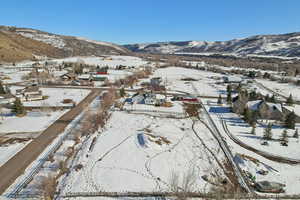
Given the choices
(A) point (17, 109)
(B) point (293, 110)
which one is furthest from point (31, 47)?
(B) point (293, 110)

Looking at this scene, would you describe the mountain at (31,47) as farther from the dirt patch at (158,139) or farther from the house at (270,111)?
the house at (270,111)

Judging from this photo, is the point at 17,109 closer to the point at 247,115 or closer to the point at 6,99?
the point at 6,99

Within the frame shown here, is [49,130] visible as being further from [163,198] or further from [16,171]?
[163,198]

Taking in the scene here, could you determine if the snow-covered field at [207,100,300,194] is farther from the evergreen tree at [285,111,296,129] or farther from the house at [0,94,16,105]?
the house at [0,94,16,105]

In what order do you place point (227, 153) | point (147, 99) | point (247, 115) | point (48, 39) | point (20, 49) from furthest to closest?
point (48, 39)
point (20, 49)
point (147, 99)
point (247, 115)
point (227, 153)

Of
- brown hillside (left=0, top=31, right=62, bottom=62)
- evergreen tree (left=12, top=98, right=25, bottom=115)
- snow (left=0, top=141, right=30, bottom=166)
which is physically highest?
brown hillside (left=0, top=31, right=62, bottom=62)

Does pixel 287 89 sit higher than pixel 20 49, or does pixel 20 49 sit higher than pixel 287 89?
pixel 20 49

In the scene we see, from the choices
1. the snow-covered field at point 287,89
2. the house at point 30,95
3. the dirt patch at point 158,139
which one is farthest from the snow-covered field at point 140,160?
the snow-covered field at point 287,89

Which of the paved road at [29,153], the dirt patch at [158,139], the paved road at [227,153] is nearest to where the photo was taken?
the paved road at [227,153]

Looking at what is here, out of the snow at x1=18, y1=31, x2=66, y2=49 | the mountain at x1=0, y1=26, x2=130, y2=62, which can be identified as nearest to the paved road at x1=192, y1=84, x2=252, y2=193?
the mountain at x1=0, y1=26, x2=130, y2=62
